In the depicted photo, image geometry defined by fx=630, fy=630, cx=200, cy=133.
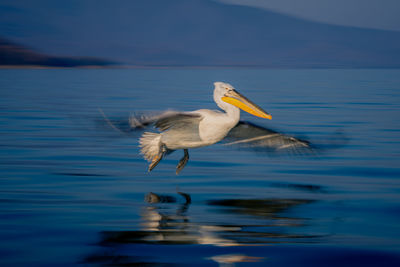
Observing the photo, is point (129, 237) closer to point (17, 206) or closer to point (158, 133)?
point (17, 206)

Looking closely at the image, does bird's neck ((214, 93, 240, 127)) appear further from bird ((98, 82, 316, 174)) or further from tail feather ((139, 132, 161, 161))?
tail feather ((139, 132, 161, 161))

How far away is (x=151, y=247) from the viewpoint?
17.3ft

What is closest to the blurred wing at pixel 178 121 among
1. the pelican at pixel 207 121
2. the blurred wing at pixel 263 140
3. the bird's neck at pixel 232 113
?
Answer: the pelican at pixel 207 121

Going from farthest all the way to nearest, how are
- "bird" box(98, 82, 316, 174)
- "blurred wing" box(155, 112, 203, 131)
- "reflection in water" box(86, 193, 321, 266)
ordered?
"bird" box(98, 82, 316, 174) < "blurred wing" box(155, 112, 203, 131) < "reflection in water" box(86, 193, 321, 266)

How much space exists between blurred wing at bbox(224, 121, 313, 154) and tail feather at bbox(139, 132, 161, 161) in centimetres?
111

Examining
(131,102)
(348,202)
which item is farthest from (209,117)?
(131,102)

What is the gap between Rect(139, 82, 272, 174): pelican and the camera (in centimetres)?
745

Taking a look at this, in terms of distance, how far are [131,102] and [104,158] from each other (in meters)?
12.0

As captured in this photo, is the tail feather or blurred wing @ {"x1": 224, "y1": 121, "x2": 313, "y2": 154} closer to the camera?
the tail feather

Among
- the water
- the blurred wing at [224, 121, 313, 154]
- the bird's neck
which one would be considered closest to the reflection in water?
the water

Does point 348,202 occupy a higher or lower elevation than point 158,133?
lower

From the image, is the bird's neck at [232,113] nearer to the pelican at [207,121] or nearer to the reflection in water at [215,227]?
the pelican at [207,121]

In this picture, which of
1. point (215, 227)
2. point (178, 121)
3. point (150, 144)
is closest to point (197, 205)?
point (215, 227)

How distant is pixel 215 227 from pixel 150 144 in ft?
8.34
